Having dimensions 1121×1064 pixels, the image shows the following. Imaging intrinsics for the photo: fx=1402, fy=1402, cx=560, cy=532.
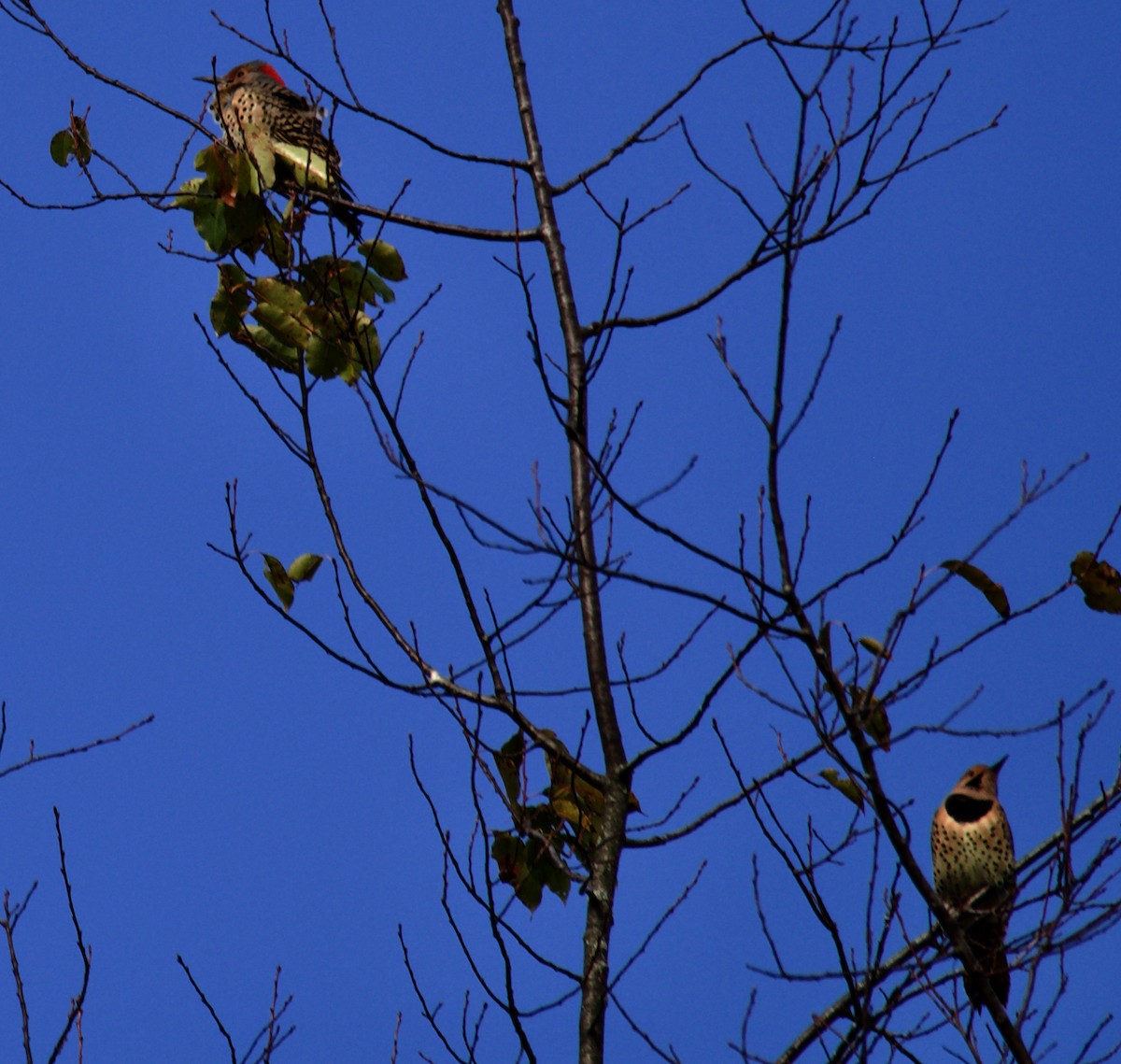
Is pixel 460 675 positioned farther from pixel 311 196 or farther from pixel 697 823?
pixel 311 196

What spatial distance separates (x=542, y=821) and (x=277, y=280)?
6.01 ft

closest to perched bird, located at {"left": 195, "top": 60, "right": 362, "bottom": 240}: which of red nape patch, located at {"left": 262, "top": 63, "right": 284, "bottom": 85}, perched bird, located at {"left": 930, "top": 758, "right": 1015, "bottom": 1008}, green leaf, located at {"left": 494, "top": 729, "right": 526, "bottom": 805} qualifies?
red nape patch, located at {"left": 262, "top": 63, "right": 284, "bottom": 85}

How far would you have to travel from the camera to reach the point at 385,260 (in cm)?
461

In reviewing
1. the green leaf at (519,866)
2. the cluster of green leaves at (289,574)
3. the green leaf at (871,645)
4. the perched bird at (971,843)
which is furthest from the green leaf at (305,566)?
the perched bird at (971,843)

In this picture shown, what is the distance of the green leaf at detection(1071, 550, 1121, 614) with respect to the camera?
3.59 metres

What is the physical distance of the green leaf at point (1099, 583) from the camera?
3.59 metres

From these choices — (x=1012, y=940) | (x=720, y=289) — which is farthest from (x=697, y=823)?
(x=720, y=289)

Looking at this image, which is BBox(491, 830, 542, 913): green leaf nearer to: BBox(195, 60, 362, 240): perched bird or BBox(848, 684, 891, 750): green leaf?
BBox(848, 684, 891, 750): green leaf

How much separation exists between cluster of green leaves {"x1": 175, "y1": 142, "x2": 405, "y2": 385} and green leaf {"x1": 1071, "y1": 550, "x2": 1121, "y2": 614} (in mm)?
2113

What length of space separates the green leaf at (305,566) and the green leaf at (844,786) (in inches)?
64.1

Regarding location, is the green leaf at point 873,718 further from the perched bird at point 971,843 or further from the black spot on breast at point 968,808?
the black spot on breast at point 968,808

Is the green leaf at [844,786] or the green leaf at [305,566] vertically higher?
the green leaf at [305,566]

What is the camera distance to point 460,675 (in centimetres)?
417

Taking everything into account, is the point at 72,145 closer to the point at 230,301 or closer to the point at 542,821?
the point at 230,301
